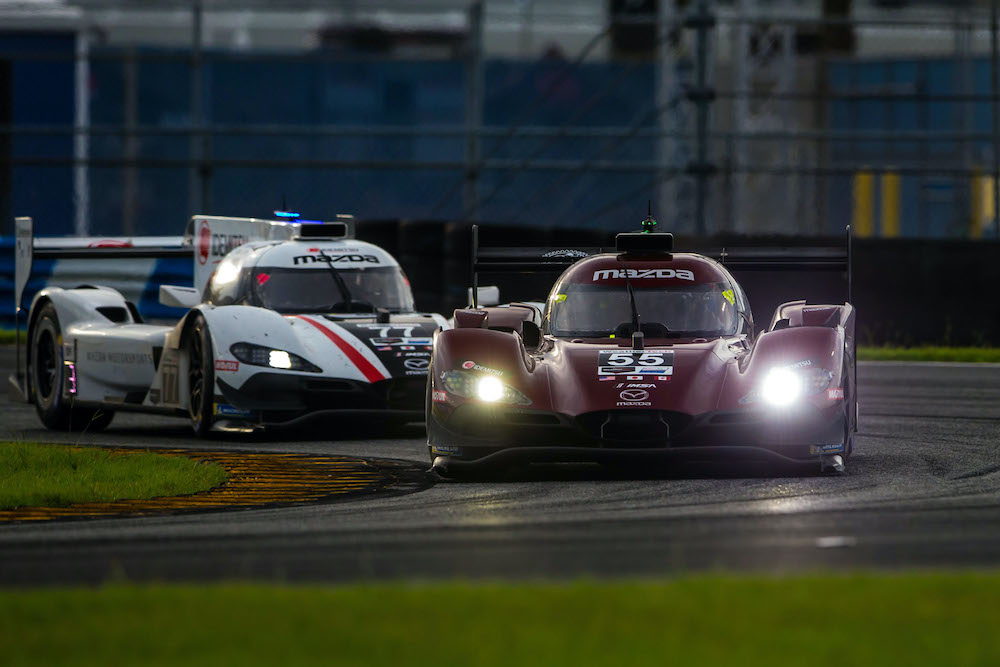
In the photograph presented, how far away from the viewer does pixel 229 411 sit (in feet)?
42.3

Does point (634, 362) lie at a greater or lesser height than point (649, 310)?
lesser

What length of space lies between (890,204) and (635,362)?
2829cm

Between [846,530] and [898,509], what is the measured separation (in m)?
0.82

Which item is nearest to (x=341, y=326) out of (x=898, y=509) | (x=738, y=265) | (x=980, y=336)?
(x=738, y=265)

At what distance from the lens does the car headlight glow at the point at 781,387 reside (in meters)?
9.80

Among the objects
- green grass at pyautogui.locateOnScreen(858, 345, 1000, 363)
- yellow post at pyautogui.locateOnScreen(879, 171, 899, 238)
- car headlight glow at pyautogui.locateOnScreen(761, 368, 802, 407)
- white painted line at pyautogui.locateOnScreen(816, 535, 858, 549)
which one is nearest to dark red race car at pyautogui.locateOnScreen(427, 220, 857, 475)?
car headlight glow at pyautogui.locateOnScreen(761, 368, 802, 407)

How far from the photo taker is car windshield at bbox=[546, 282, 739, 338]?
11062mm

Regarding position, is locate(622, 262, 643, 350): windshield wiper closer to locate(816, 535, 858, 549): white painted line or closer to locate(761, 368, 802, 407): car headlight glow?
locate(761, 368, 802, 407): car headlight glow

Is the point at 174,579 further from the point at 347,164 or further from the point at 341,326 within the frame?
the point at 347,164

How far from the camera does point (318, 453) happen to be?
38.8 feet

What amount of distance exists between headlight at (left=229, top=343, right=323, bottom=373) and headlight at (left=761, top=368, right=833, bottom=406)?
13.1 feet

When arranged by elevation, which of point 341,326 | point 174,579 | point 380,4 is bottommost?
point 174,579

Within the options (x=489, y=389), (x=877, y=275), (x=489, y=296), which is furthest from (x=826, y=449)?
(x=877, y=275)

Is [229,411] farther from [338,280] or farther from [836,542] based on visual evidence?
[836,542]
